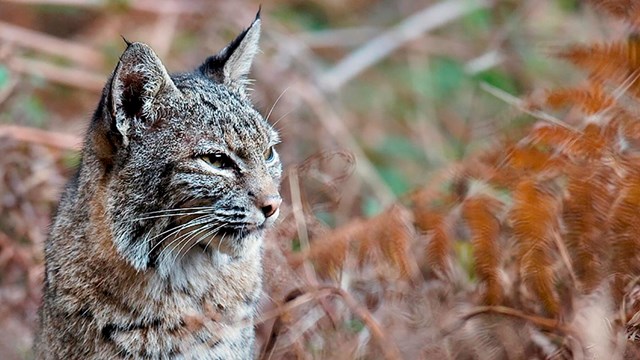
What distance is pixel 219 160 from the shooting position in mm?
4203

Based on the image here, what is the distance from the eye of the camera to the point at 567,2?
974 centimetres

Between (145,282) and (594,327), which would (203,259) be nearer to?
(145,282)

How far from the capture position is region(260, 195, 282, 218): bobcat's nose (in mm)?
4094

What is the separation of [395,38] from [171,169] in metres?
5.61

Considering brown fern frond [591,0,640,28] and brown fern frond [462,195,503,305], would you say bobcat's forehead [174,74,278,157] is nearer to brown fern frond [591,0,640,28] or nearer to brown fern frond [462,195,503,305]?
brown fern frond [462,195,503,305]

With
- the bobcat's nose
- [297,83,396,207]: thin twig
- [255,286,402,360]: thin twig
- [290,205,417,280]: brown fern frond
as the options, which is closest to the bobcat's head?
the bobcat's nose

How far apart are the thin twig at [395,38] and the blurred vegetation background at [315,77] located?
12 millimetres

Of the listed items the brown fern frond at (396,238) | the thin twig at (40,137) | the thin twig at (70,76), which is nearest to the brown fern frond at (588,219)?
the brown fern frond at (396,238)

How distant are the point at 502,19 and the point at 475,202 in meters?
5.32

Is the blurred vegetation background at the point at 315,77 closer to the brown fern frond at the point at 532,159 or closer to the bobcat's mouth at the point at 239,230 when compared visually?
the brown fern frond at the point at 532,159

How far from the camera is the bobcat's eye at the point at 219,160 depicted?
4191mm

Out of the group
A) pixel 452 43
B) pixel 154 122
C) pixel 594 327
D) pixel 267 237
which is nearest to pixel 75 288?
pixel 154 122

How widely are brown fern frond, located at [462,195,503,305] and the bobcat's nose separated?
3.27 feet

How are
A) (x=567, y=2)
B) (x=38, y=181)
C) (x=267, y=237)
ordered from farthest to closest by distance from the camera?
(x=567, y=2), (x=38, y=181), (x=267, y=237)
